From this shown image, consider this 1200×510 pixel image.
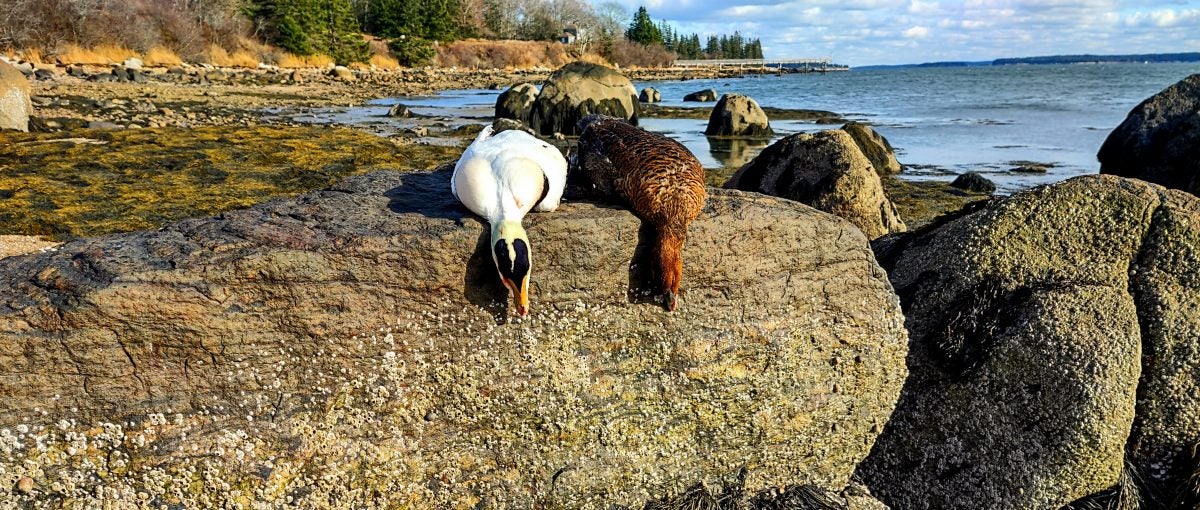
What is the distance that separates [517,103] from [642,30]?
321 feet

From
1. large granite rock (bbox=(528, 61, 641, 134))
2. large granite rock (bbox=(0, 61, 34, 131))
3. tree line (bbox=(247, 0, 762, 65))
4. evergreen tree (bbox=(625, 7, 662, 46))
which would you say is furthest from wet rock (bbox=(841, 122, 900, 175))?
evergreen tree (bbox=(625, 7, 662, 46))

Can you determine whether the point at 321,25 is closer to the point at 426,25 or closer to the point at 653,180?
the point at 426,25

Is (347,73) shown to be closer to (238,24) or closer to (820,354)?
(238,24)

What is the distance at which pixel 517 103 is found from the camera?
78.9 feet

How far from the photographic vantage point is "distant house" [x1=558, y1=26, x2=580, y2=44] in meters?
103

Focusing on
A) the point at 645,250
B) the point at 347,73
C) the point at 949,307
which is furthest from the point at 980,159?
the point at 347,73

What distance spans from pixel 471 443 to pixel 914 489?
2342 mm

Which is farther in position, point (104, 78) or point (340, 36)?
point (340, 36)

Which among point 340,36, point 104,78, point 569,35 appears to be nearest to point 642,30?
point 569,35

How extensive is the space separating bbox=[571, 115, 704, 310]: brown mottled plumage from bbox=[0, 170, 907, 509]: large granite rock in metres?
0.12

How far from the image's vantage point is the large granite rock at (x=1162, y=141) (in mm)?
10055

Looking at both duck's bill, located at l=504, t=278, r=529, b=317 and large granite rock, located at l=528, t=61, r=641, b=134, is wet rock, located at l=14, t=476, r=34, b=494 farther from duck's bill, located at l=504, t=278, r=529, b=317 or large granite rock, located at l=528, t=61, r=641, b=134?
large granite rock, located at l=528, t=61, r=641, b=134

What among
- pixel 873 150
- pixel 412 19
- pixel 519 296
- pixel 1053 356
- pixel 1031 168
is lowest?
pixel 1031 168

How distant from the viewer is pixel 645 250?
3592 millimetres
